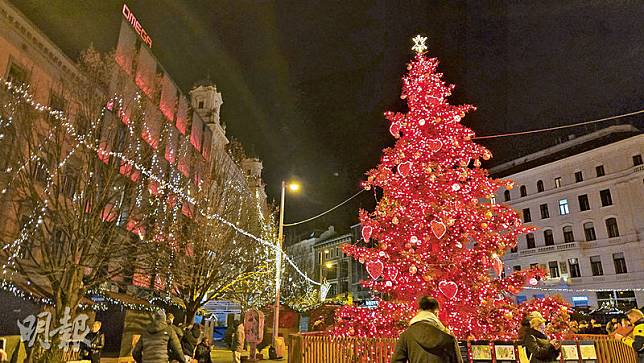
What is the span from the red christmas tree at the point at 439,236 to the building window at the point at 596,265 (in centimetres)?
3048

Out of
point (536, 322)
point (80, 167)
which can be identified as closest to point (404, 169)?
point (536, 322)

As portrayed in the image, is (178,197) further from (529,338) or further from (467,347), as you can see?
(529,338)

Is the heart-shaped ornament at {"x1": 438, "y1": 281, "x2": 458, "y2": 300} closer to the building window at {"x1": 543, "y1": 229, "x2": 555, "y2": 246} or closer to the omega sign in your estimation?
the omega sign

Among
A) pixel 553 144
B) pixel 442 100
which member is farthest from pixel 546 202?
pixel 442 100

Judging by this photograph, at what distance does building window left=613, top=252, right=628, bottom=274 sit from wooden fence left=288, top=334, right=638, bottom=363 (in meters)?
28.9

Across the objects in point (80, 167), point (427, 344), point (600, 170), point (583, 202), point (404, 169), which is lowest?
point (427, 344)

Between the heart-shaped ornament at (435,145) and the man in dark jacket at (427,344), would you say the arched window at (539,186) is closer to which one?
the heart-shaped ornament at (435,145)

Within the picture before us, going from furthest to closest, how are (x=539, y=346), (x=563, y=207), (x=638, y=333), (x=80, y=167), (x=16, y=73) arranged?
(x=563, y=207) → (x=16, y=73) → (x=80, y=167) → (x=638, y=333) → (x=539, y=346)

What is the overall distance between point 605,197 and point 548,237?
6.27m

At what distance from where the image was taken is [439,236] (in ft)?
32.5

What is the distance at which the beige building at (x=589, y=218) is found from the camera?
32.9m

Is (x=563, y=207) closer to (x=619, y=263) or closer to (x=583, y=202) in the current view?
(x=583, y=202)

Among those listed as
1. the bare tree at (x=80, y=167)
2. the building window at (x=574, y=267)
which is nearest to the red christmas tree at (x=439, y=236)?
the bare tree at (x=80, y=167)

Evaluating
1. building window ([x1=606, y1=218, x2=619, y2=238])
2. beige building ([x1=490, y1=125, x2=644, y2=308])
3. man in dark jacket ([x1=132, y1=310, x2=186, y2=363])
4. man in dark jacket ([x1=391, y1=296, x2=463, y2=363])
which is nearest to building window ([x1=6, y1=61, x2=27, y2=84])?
man in dark jacket ([x1=132, y1=310, x2=186, y2=363])
